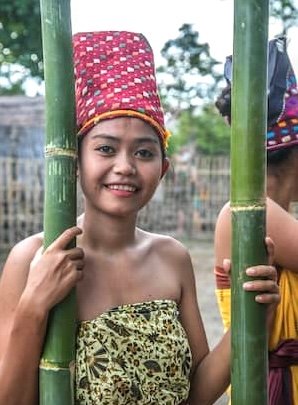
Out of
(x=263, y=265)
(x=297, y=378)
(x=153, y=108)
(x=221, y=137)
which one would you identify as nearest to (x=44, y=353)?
(x=263, y=265)

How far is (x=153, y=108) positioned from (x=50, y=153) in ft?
1.01

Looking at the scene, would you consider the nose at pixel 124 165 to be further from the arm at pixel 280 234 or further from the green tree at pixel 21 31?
the green tree at pixel 21 31

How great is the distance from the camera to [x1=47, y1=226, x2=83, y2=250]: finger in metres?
1.09

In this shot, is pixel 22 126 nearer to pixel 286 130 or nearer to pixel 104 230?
pixel 286 130

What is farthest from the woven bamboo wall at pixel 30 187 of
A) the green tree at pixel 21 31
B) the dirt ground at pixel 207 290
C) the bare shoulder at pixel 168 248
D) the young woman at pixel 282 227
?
A: the bare shoulder at pixel 168 248

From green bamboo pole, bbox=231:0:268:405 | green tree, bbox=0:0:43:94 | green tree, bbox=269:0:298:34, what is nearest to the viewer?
green bamboo pole, bbox=231:0:268:405

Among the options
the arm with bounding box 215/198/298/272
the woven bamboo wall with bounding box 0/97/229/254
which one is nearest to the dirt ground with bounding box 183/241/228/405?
the woven bamboo wall with bounding box 0/97/229/254

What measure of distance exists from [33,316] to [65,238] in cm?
15

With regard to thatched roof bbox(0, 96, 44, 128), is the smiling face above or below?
below

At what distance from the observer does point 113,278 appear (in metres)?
1.37

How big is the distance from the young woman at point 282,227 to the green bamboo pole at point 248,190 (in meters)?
0.48

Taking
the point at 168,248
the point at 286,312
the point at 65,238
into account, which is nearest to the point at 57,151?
the point at 65,238

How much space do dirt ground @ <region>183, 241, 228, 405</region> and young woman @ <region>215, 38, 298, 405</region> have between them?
1.83m

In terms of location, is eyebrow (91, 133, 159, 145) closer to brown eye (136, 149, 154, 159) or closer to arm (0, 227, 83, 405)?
brown eye (136, 149, 154, 159)
